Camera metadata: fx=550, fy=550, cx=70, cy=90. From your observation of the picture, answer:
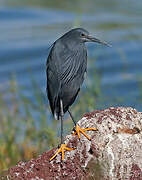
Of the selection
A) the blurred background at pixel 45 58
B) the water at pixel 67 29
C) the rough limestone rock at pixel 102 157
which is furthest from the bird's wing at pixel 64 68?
the water at pixel 67 29

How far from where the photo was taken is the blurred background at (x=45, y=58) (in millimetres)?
7195

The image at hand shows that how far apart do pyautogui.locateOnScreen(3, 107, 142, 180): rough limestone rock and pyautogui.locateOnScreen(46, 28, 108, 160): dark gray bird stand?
27.0 inches

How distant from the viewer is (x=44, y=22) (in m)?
15.9

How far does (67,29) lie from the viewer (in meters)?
14.1

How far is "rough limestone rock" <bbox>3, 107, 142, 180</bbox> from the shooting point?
3754 mm

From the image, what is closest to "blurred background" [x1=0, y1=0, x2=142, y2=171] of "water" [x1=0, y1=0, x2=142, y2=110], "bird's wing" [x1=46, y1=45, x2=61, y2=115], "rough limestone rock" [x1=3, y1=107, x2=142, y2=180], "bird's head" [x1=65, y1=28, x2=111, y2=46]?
"water" [x1=0, y1=0, x2=142, y2=110]

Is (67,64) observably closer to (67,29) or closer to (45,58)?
(45,58)

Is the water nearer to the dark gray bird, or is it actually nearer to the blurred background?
the blurred background

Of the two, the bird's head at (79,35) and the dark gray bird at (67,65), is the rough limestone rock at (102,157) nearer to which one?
the dark gray bird at (67,65)

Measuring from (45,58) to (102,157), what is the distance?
30.8ft

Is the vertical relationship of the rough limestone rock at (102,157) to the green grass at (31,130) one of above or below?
above

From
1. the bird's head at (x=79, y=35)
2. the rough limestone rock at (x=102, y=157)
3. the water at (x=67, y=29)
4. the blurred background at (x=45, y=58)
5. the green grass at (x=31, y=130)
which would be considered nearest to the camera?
the rough limestone rock at (x=102, y=157)

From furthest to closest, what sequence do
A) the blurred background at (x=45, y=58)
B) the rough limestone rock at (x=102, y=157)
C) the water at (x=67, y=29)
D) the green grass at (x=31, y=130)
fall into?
1. the water at (x=67, y=29)
2. the blurred background at (x=45, y=58)
3. the green grass at (x=31, y=130)
4. the rough limestone rock at (x=102, y=157)

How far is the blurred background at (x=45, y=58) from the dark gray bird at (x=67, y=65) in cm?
145
